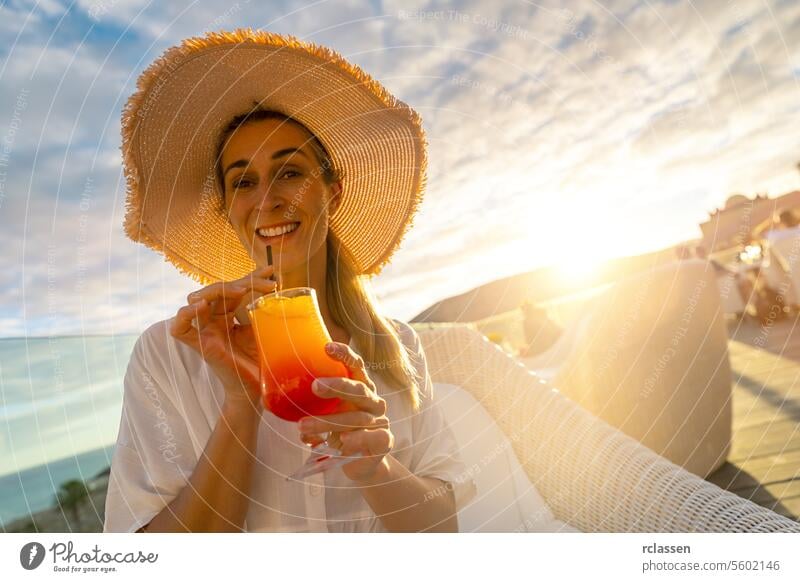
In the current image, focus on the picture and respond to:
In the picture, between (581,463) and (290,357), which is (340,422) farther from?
(581,463)

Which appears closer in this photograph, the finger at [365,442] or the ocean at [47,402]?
the finger at [365,442]

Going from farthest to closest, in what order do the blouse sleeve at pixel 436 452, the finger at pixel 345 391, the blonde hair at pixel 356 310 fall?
the blonde hair at pixel 356 310 → the blouse sleeve at pixel 436 452 → the finger at pixel 345 391

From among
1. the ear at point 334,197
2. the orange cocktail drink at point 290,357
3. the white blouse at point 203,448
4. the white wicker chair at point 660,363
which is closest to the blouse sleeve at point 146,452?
the white blouse at point 203,448

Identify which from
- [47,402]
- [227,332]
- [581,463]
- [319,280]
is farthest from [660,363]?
[47,402]

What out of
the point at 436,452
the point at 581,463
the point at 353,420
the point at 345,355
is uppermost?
the point at 345,355

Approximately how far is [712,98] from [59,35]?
2.03m

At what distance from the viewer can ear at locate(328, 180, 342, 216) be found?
1.98 metres

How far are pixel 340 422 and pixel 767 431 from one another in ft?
10.9

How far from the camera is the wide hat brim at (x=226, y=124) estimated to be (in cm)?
172

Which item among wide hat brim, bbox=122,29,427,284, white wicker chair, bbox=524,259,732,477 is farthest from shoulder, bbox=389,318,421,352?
white wicker chair, bbox=524,259,732,477

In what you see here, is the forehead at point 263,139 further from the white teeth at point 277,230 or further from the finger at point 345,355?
the finger at point 345,355

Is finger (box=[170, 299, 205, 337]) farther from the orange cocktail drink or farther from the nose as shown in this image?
the nose

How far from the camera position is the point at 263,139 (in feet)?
5.94
